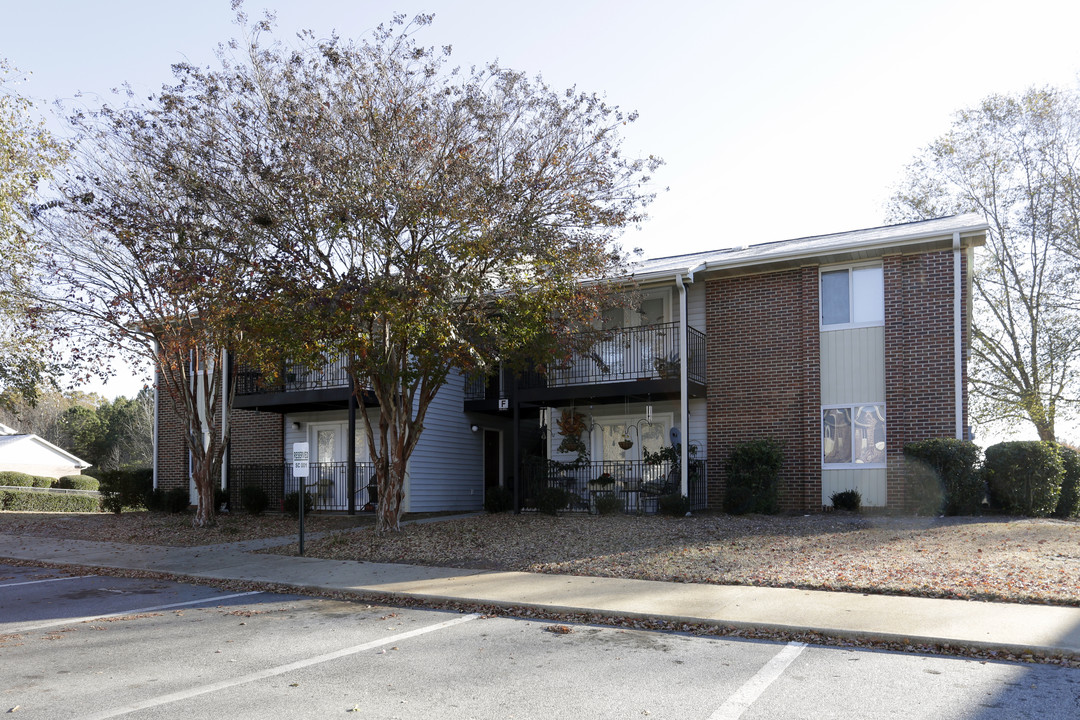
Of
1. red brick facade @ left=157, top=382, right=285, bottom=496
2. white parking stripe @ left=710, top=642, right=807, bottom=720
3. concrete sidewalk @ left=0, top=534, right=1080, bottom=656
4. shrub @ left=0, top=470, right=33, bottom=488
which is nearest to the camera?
white parking stripe @ left=710, top=642, right=807, bottom=720

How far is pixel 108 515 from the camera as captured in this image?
69.6 feet

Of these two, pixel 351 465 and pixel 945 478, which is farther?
pixel 351 465

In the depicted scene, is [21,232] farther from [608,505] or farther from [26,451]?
[26,451]

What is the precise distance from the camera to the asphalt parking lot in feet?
17.1

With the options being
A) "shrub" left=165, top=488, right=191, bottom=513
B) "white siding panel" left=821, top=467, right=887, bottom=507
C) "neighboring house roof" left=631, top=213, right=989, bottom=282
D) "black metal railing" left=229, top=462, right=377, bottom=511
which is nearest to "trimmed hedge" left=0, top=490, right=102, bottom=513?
"shrub" left=165, top=488, right=191, bottom=513

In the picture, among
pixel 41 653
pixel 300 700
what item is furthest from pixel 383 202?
pixel 300 700

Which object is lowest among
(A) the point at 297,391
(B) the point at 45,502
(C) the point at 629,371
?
(B) the point at 45,502

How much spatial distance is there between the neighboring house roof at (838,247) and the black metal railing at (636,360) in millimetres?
1371

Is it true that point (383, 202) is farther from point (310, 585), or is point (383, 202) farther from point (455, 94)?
point (310, 585)

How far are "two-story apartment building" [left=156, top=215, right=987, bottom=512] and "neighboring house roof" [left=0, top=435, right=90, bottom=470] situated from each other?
29.3 m

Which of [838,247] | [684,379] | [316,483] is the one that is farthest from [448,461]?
[838,247]

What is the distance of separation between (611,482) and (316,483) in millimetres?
7498

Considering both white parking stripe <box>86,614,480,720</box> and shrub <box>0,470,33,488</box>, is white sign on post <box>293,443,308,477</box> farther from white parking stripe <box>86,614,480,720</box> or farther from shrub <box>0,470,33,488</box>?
shrub <box>0,470,33,488</box>

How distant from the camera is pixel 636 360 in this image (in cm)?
1861
